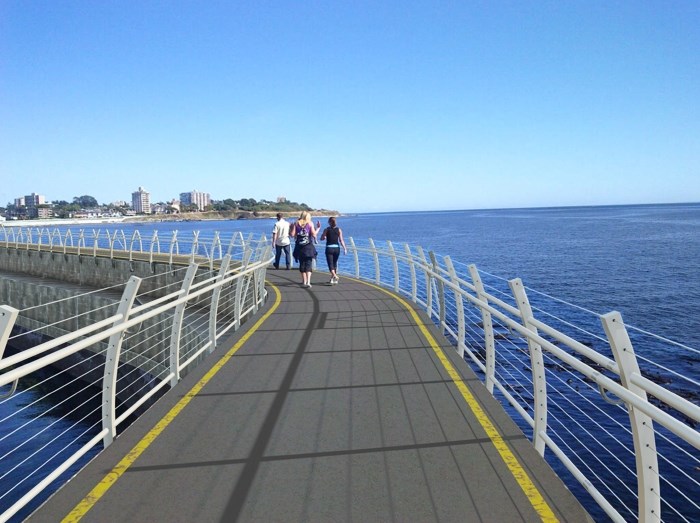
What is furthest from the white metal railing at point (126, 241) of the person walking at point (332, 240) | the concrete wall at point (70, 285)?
the person walking at point (332, 240)

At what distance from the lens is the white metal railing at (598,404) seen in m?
2.84

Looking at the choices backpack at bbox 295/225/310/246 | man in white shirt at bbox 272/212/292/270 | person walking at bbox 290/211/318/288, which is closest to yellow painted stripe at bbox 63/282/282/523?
person walking at bbox 290/211/318/288

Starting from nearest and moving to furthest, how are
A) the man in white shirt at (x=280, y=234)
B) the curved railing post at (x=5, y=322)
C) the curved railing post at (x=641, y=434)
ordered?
the curved railing post at (x=641, y=434) < the curved railing post at (x=5, y=322) < the man in white shirt at (x=280, y=234)

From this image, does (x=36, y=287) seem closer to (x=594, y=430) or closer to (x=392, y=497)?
(x=594, y=430)

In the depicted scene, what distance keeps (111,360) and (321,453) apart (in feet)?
6.35

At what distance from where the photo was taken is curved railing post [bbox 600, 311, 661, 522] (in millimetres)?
2818

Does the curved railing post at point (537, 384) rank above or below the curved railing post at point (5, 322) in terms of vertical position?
below

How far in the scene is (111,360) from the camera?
451 cm

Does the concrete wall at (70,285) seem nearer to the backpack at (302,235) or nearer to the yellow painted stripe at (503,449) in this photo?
the backpack at (302,235)

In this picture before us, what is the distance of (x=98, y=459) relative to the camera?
4.31 metres

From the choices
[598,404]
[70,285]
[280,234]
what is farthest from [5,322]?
[70,285]

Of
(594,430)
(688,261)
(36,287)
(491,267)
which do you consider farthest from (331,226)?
(688,261)

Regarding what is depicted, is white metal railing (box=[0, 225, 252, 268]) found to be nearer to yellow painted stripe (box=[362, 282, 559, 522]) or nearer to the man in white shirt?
the man in white shirt

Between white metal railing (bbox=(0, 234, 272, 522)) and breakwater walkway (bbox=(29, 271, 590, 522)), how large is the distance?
373mm
